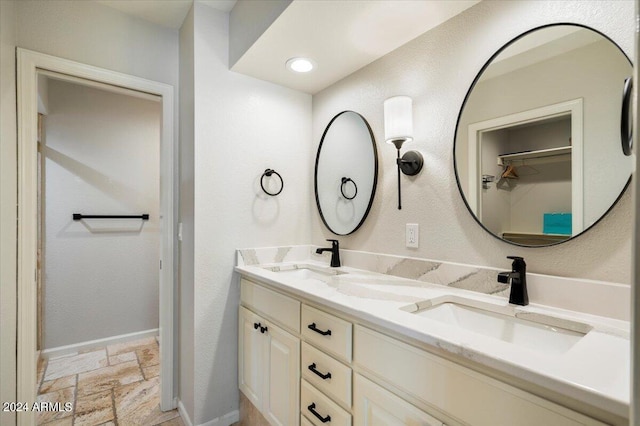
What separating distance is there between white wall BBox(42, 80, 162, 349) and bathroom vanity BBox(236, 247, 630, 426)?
1.93 metres

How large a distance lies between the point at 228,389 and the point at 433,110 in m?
1.91

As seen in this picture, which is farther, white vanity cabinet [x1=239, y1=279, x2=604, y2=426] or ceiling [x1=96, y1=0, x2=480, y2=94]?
ceiling [x1=96, y1=0, x2=480, y2=94]

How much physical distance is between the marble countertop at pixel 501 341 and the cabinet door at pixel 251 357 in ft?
1.19

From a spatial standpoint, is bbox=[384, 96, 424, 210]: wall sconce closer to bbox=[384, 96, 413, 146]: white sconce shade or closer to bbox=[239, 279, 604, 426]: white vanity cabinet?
bbox=[384, 96, 413, 146]: white sconce shade

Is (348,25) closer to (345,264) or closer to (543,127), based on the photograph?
(543,127)

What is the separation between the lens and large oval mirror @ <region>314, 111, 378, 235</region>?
5.96 feet

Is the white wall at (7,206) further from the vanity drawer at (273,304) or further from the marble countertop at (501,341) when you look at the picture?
the marble countertop at (501,341)

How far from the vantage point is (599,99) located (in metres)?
1.00

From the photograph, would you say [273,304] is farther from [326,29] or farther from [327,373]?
[326,29]

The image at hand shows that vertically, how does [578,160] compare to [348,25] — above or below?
below

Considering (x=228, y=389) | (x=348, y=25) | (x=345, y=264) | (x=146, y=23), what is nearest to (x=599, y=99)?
(x=348, y=25)

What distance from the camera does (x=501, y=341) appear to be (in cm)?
77

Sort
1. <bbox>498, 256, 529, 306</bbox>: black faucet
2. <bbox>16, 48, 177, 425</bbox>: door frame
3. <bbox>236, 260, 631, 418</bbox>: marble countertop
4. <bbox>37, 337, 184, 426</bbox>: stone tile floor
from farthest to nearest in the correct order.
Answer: <bbox>37, 337, 184, 426</bbox>: stone tile floor, <bbox>16, 48, 177, 425</bbox>: door frame, <bbox>498, 256, 529, 306</bbox>: black faucet, <bbox>236, 260, 631, 418</bbox>: marble countertop

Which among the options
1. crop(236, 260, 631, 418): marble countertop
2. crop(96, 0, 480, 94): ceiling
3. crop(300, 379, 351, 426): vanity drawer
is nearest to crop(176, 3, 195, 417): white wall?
crop(96, 0, 480, 94): ceiling
